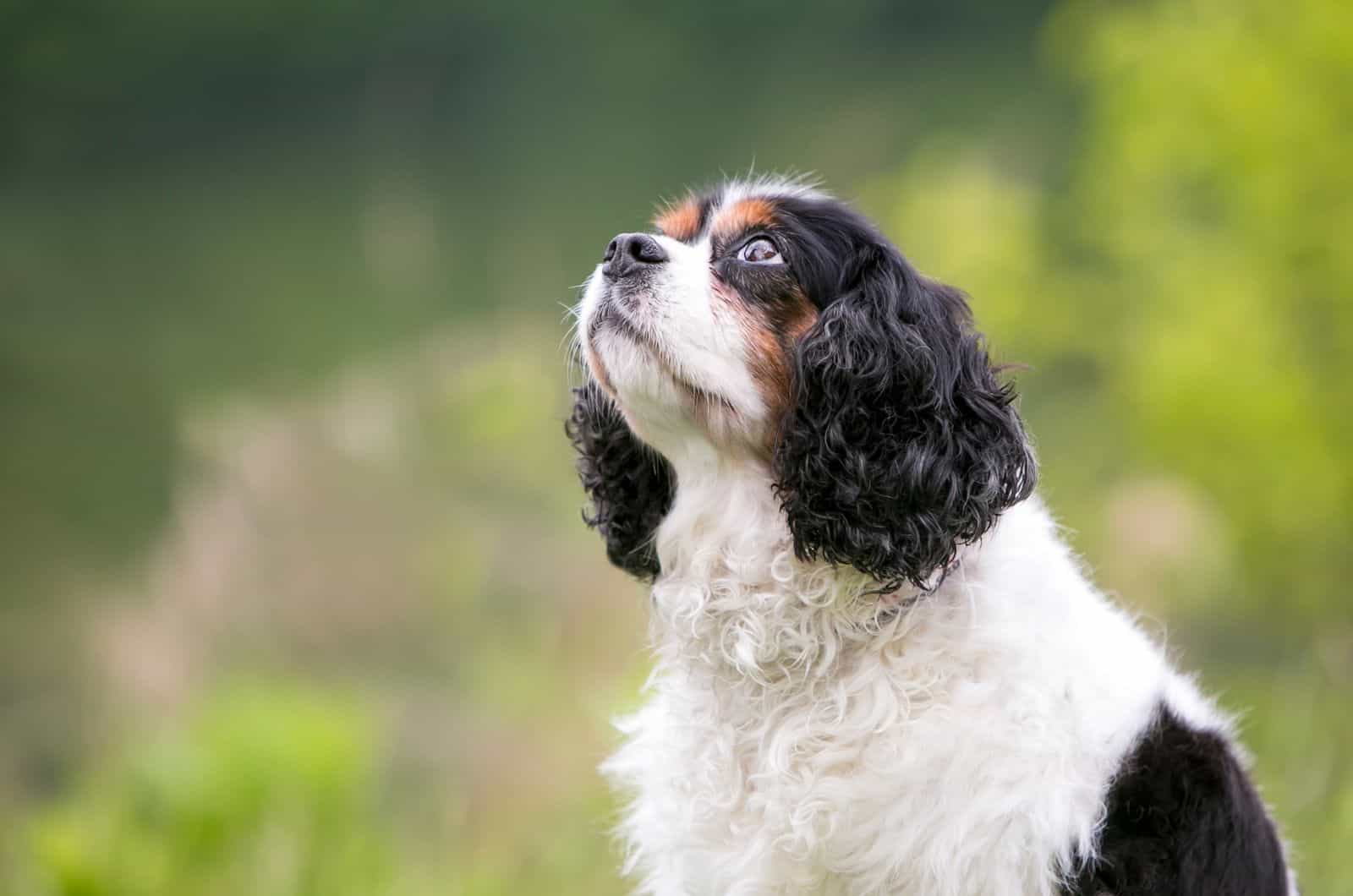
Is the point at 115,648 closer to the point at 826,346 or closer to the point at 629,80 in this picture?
the point at 826,346

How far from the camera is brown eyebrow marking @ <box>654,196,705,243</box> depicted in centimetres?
366

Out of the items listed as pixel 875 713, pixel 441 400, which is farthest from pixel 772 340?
pixel 441 400

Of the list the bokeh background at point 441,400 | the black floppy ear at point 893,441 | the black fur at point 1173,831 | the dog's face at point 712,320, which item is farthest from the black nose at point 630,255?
the bokeh background at point 441,400

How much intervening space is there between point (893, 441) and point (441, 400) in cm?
731

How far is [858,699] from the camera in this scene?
3375mm

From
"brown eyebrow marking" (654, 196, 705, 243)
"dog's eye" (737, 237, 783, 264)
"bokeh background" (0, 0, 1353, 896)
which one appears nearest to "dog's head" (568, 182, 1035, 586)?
"dog's eye" (737, 237, 783, 264)

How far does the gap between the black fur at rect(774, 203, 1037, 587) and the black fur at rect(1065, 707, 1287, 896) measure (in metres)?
0.66

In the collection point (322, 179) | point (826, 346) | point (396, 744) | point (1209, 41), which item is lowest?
point (826, 346)

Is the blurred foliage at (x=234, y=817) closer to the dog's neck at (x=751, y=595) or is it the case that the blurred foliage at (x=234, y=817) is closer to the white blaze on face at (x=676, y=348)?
the dog's neck at (x=751, y=595)

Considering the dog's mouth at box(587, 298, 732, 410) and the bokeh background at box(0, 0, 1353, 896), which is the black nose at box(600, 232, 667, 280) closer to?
the dog's mouth at box(587, 298, 732, 410)

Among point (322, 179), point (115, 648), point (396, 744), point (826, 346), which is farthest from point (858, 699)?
point (322, 179)

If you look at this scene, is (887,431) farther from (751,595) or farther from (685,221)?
(685,221)

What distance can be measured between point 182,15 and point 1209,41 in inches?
507

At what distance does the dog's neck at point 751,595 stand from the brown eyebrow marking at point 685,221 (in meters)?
0.59
